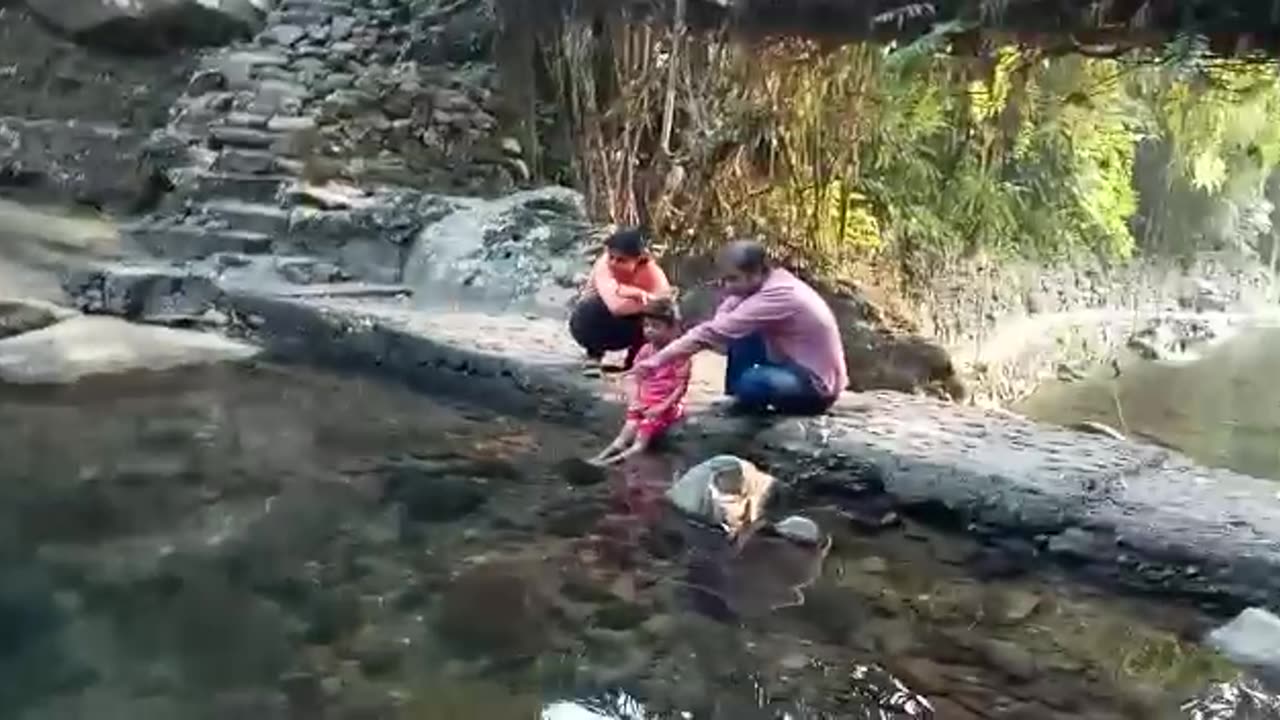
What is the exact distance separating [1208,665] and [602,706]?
1.86m

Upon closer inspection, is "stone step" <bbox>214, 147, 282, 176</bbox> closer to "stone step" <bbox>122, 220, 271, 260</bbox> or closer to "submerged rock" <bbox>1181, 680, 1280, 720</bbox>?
"stone step" <bbox>122, 220, 271, 260</bbox>

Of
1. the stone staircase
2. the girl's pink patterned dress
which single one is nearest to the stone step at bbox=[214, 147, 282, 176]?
the stone staircase

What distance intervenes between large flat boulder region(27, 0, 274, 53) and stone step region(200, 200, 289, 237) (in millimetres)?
2303

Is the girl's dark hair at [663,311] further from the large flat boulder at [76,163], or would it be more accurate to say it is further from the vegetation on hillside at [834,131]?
the large flat boulder at [76,163]

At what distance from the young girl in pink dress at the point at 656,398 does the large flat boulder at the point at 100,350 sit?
313cm

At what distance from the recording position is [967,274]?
12.3m

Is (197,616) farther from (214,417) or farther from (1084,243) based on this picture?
(1084,243)

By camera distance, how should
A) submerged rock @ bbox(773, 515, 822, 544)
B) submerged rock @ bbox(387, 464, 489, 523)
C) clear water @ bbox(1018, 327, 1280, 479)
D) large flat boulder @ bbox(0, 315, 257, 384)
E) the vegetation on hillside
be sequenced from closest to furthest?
submerged rock @ bbox(773, 515, 822, 544), submerged rock @ bbox(387, 464, 489, 523), large flat boulder @ bbox(0, 315, 257, 384), the vegetation on hillside, clear water @ bbox(1018, 327, 1280, 479)

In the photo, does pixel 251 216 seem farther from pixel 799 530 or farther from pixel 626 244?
pixel 799 530

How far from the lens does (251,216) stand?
10.4m

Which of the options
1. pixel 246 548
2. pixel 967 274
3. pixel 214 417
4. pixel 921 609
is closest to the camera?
pixel 921 609

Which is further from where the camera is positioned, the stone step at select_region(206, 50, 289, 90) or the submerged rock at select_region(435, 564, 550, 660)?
the stone step at select_region(206, 50, 289, 90)

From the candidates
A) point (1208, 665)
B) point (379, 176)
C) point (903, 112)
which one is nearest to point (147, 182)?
point (379, 176)

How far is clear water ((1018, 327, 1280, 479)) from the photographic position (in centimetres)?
1005
